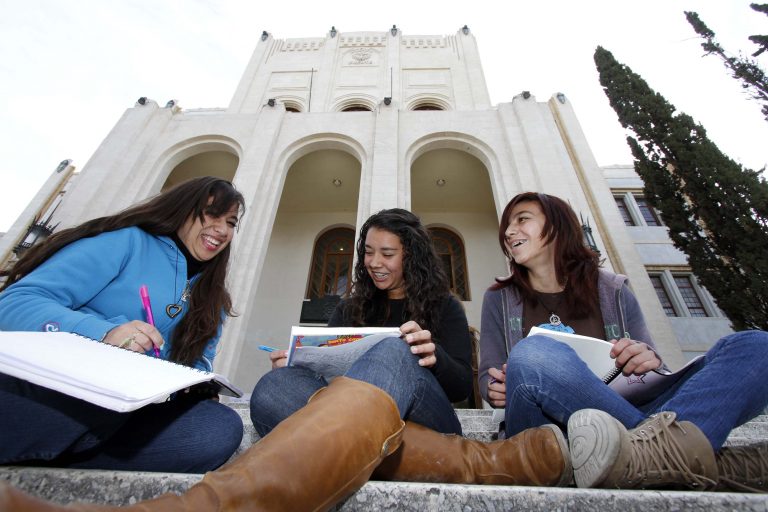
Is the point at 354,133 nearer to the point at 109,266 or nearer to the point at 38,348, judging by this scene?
the point at 109,266

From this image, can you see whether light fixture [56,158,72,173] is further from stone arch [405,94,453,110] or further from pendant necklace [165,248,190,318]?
pendant necklace [165,248,190,318]

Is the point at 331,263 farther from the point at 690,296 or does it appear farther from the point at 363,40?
the point at 690,296

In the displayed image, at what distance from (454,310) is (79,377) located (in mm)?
1753

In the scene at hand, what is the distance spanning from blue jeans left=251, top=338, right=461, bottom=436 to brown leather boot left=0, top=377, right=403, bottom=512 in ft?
0.44

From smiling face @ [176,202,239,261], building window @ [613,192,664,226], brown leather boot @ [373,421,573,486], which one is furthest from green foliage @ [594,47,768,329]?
smiling face @ [176,202,239,261]

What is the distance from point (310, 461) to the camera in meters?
0.78

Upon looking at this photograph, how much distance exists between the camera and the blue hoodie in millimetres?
1296

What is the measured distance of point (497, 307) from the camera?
2285 mm

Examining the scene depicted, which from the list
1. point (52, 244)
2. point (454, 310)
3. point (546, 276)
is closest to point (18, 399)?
point (52, 244)

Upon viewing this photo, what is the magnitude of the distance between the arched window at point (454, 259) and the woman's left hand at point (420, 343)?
754 cm

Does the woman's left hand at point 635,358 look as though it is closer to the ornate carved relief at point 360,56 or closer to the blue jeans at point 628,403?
the blue jeans at point 628,403

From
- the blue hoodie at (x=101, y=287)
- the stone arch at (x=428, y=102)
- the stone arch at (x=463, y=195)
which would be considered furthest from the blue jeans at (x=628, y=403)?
the stone arch at (x=428, y=102)

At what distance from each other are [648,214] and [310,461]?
11.8 metres

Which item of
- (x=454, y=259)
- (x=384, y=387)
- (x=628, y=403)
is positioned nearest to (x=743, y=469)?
(x=628, y=403)
